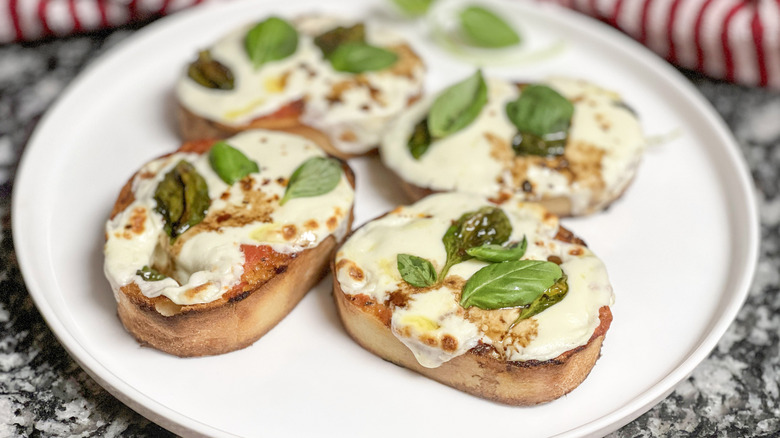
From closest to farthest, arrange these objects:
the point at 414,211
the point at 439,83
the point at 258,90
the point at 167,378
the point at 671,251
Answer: the point at 167,378
the point at 414,211
the point at 671,251
the point at 258,90
the point at 439,83

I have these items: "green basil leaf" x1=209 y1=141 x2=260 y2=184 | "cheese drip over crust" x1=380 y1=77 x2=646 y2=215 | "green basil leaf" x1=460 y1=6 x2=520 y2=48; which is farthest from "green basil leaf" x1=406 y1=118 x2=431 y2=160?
"green basil leaf" x1=460 y1=6 x2=520 y2=48

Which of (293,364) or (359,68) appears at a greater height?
(359,68)

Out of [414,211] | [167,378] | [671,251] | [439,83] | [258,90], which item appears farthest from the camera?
[439,83]

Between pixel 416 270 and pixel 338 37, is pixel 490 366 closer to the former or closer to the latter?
pixel 416 270

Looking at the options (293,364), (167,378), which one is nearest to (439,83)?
(293,364)

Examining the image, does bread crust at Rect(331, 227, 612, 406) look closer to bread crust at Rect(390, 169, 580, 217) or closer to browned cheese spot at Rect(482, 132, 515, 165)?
bread crust at Rect(390, 169, 580, 217)

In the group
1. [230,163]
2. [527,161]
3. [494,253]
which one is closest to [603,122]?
[527,161]

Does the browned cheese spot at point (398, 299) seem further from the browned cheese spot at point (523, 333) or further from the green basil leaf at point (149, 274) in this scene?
the green basil leaf at point (149, 274)

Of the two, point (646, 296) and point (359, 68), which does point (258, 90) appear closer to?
point (359, 68)
